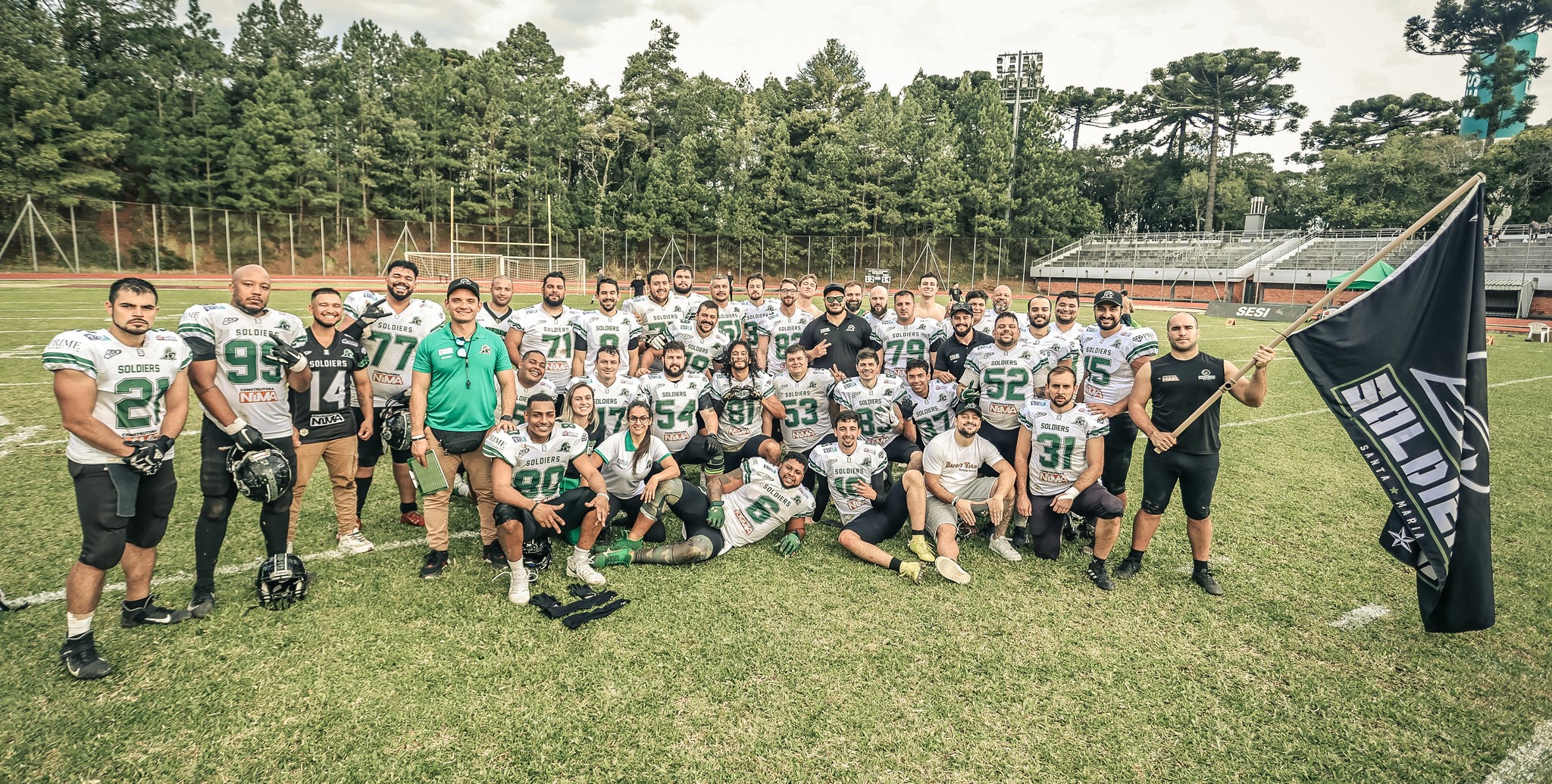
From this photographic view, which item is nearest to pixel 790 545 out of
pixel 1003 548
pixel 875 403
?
pixel 875 403

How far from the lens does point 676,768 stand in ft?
11.1

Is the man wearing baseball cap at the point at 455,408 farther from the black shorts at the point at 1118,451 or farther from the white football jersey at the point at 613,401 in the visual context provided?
the black shorts at the point at 1118,451

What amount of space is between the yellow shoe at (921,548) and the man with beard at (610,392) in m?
2.90

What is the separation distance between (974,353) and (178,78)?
57.0 m

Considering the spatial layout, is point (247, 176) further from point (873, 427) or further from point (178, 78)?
point (873, 427)

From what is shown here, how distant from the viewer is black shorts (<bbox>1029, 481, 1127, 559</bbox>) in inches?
230

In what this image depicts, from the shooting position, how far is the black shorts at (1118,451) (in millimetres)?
6215

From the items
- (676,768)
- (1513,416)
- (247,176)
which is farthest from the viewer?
(247,176)

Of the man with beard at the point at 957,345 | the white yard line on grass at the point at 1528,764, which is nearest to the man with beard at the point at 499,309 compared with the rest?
the man with beard at the point at 957,345

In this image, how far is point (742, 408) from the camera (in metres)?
7.13

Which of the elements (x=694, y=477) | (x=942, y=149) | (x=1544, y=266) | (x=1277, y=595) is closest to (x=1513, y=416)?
(x=1277, y=595)

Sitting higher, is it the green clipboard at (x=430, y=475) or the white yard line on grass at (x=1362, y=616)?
the green clipboard at (x=430, y=475)

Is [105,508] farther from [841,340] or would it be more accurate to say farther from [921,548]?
[841,340]

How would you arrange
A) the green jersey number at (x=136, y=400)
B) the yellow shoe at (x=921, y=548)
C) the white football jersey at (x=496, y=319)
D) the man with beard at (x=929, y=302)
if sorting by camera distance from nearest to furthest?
the green jersey number at (x=136, y=400), the yellow shoe at (x=921, y=548), the white football jersey at (x=496, y=319), the man with beard at (x=929, y=302)
